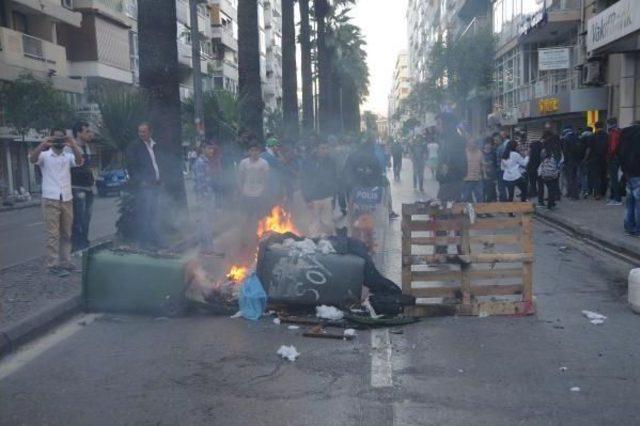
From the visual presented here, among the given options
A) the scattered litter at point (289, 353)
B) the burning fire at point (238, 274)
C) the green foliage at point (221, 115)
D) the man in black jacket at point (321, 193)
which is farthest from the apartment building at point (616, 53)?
the scattered litter at point (289, 353)

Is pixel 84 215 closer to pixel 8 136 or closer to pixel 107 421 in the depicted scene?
pixel 107 421

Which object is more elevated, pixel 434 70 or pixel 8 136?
pixel 434 70

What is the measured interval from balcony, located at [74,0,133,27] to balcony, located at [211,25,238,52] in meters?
20.3

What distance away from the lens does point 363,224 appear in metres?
10.4

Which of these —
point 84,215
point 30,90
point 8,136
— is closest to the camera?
point 84,215

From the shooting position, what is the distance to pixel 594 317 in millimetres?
6418

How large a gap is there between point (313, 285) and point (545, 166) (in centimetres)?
1010

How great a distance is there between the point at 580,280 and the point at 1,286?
22.2ft

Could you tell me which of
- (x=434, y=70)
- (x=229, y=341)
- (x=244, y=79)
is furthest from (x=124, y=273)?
(x=434, y=70)

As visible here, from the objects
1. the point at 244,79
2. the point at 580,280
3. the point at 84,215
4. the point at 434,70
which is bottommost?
the point at 580,280

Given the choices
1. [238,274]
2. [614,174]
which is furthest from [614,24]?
[238,274]

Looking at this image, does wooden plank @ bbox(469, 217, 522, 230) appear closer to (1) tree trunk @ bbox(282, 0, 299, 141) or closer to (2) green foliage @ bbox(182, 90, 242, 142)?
(2) green foliage @ bbox(182, 90, 242, 142)

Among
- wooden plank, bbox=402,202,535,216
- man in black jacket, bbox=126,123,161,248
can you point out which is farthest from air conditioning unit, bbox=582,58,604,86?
wooden plank, bbox=402,202,535,216

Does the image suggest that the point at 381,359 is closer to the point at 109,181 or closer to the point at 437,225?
the point at 437,225
